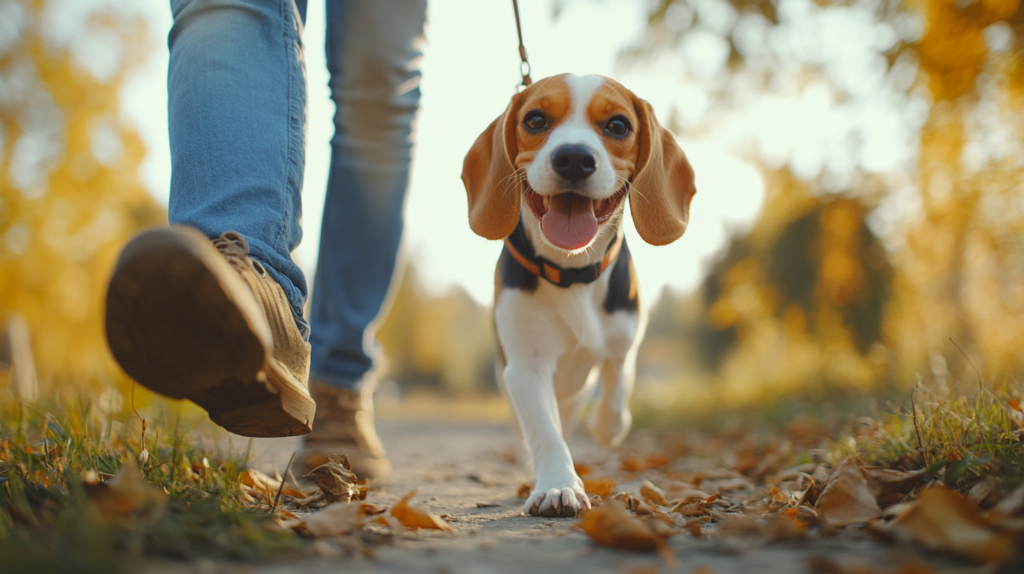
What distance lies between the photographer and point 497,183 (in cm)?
248

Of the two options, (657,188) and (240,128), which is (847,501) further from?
(240,128)

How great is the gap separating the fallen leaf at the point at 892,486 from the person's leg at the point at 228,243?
1283mm

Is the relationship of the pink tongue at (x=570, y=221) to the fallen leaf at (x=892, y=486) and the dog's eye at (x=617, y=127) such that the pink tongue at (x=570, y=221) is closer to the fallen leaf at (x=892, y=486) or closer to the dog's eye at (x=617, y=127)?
the dog's eye at (x=617, y=127)

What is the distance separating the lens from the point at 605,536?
1287mm

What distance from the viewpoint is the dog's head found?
2.23 metres

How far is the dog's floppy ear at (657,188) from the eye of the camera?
2443 millimetres

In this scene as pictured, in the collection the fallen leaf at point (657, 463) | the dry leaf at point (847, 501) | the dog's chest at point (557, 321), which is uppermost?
the dog's chest at point (557, 321)

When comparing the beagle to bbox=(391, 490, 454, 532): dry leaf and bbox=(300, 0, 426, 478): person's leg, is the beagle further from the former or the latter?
bbox=(391, 490, 454, 532): dry leaf

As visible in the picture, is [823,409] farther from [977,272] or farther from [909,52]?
[909,52]

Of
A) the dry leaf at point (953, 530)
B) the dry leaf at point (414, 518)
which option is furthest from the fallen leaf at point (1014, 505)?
the dry leaf at point (414, 518)

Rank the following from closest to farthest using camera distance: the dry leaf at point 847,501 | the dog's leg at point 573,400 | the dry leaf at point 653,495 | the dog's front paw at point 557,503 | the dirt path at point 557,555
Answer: the dirt path at point 557,555 → the dry leaf at point 847,501 → the dog's front paw at point 557,503 → the dry leaf at point 653,495 → the dog's leg at point 573,400

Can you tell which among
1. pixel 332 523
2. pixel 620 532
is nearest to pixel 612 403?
pixel 620 532

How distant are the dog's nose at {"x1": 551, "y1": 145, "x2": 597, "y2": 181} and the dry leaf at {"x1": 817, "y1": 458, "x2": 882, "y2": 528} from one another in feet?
3.58

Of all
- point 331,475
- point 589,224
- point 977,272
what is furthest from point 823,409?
point 331,475
